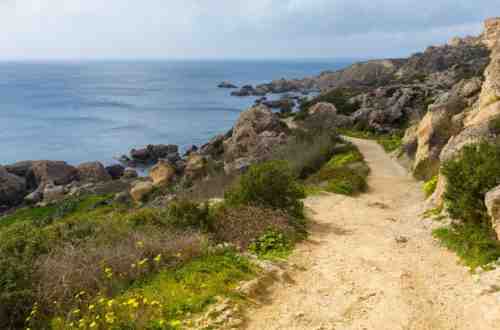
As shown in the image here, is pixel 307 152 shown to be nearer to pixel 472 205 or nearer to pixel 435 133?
pixel 435 133

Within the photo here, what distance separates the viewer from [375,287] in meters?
7.57

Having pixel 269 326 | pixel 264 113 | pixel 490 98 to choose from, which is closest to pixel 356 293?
pixel 269 326

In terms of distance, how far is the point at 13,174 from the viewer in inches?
1746

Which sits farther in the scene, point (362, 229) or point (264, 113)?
point (264, 113)

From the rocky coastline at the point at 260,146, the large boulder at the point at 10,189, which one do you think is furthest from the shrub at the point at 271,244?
the large boulder at the point at 10,189

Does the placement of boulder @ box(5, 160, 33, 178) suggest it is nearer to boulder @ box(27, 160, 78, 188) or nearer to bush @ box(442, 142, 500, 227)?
boulder @ box(27, 160, 78, 188)

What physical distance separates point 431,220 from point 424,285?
17.0 ft

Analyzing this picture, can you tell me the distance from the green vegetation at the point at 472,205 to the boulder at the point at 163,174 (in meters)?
29.0

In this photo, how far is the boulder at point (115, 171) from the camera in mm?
47438

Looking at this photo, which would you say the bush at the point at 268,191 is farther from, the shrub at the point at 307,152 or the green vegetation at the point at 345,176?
the shrub at the point at 307,152

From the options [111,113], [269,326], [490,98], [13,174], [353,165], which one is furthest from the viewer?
[111,113]

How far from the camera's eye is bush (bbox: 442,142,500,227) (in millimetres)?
9117

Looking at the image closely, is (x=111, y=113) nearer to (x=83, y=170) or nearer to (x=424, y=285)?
(x=83, y=170)

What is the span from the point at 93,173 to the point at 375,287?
139ft
